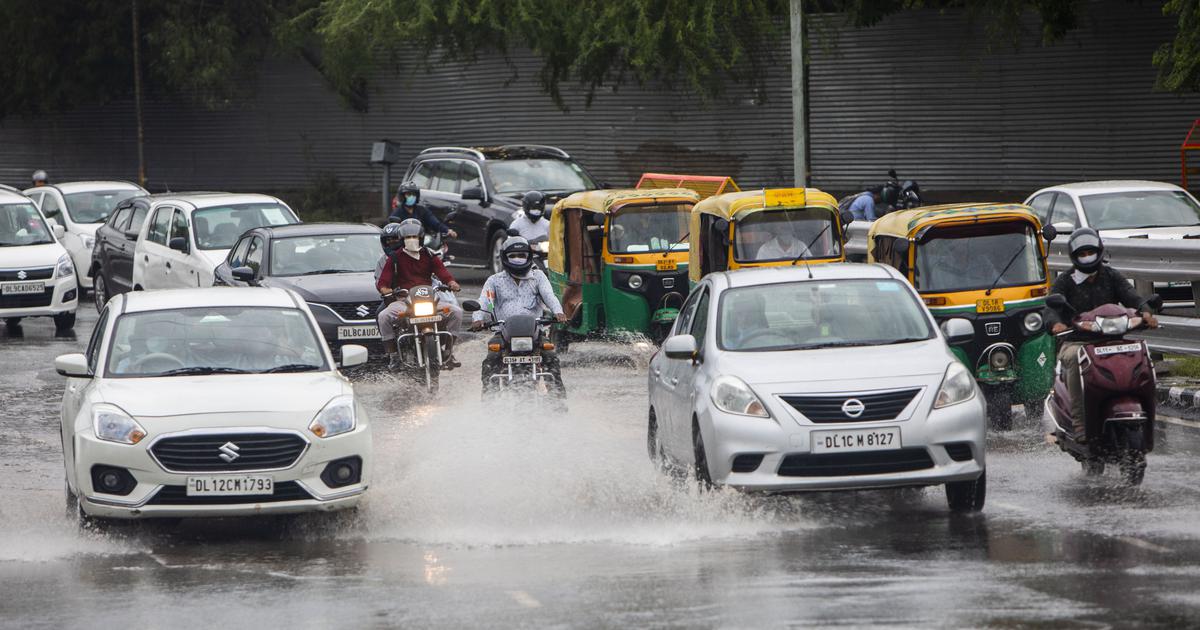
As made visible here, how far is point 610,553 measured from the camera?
9242 millimetres

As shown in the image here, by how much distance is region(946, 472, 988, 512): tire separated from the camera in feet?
32.9

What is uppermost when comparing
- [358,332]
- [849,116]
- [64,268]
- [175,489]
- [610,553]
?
[849,116]

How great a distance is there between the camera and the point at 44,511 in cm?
1112

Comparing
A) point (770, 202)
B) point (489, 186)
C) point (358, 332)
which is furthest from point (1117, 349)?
point (489, 186)

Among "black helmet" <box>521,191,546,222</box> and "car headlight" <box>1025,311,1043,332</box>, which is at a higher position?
"black helmet" <box>521,191,546,222</box>

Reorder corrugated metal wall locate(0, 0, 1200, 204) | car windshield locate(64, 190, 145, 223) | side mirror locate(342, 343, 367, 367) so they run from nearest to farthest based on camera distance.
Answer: side mirror locate(342, 343, 367, 367) < car windshield locate(64, 190, 145, 223) < corrugated metal wall locate(0, 0, 1200, 204)

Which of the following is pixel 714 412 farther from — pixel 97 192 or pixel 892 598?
pixel 97 192

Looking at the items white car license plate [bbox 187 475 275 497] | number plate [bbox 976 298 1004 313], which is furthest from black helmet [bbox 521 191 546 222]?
white car license plate [bbox 187 475 275 497]

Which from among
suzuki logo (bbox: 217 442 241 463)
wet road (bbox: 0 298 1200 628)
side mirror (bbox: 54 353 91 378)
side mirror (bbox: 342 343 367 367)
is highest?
side mirror (bbox: 54 353 91 378)

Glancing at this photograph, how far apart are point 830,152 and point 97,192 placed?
13.6 meters

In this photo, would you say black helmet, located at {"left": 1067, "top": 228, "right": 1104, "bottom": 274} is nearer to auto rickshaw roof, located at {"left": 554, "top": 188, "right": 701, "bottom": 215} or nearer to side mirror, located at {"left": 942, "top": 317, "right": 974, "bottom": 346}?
side mirror, located at {"left": 942, "top": 317, "right": 974, "bottom": 346}

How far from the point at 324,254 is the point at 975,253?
780 centimetres

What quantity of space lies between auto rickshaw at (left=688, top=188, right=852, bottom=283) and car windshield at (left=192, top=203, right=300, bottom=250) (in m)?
6.59

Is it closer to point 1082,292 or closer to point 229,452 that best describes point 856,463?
point 1082,292
